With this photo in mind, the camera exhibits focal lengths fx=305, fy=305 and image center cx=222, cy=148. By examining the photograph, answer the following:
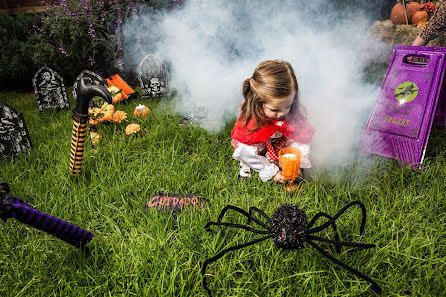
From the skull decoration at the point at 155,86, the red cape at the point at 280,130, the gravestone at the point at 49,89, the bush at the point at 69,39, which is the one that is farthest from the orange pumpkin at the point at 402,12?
the gravestone at the point at 49,89

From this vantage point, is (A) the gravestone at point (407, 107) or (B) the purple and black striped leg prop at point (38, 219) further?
(A) the gravestone at point (407, 107)

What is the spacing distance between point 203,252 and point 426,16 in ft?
19.2

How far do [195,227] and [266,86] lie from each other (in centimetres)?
98

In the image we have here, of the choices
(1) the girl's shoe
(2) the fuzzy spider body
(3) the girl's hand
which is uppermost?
(2) the fuzzy spider body

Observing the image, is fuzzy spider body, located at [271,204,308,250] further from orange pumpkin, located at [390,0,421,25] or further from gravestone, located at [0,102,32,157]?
orange pumpkin, located at [390,0,421,25]

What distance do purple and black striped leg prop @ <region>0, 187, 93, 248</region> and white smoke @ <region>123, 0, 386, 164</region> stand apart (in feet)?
5.52

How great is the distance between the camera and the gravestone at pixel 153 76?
3887 millimetres

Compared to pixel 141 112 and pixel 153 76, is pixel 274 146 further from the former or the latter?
pixel 153 76

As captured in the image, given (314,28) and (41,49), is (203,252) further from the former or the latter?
(41,49)

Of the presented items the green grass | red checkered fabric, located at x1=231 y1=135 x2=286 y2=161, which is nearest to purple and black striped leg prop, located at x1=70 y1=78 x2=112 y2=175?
the green grass

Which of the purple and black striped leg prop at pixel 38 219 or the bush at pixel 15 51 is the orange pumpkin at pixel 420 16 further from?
the bush at pixel 15 51

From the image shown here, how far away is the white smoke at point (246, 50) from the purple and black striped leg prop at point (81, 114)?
1202 millimetres

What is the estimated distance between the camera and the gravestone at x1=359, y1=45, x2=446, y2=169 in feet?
7.50

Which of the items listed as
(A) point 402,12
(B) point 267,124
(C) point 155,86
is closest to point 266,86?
(B) point 267,124
